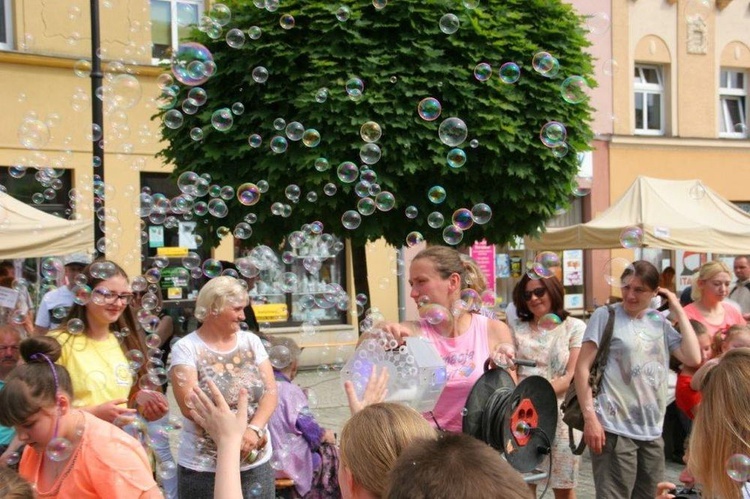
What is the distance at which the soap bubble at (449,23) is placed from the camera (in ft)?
22.6

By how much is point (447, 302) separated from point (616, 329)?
125 cm

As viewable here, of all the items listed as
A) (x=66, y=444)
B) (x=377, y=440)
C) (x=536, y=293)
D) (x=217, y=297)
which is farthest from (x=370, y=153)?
(x=377, y=440)

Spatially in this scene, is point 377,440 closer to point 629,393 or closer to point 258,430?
point 258,430

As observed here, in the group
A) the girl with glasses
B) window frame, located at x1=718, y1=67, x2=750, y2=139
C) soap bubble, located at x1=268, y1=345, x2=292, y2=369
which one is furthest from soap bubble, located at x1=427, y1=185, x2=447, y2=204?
window frame, located at x1=718, y1=67, x2=750, y2=139

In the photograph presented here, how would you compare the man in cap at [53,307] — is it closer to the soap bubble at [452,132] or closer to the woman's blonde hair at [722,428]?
the soap bubble at [452,132]

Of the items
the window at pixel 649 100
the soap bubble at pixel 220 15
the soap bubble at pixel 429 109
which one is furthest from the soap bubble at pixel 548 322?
the window at pixel 649 100

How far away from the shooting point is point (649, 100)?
18453 mm

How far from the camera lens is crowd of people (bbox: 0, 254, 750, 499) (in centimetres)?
212

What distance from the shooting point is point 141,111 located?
12.8 m

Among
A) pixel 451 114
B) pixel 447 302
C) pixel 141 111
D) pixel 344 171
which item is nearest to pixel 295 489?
pixel 447 302

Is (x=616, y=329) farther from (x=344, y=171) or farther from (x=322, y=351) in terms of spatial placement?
(x=322, y=351)

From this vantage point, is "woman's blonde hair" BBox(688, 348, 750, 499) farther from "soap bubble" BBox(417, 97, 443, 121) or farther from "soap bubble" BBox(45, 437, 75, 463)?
"soap bubble" BBox(417, 97, 443, 121)

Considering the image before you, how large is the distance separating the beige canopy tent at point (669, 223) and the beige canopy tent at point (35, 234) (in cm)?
453

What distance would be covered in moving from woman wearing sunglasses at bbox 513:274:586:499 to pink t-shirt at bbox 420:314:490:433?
1.32 m
